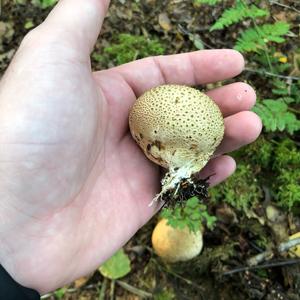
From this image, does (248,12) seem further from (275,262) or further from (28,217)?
(28,217)

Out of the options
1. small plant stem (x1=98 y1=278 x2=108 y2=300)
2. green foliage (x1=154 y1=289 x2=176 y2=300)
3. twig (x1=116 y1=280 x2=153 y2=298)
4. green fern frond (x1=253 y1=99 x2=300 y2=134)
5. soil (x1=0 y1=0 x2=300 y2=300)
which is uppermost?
green fern frond (x1=253 y1=99 x2=300 y2=134)

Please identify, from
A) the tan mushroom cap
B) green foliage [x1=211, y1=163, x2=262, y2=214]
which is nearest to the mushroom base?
the tan mushroom cap

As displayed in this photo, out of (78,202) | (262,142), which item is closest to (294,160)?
(262,142)

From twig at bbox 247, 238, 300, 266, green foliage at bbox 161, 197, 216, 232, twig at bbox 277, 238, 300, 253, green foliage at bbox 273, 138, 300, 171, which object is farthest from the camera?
green foliage at bbox 273, 138, 300, 171

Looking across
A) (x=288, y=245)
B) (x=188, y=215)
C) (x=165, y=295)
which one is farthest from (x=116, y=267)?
(x=288, y=245)

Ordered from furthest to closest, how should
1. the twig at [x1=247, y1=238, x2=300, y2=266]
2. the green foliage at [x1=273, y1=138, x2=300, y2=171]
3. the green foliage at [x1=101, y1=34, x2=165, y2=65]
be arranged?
the green foliage at [x1=101, y1=34, x2=165, y2=65], the green foliage at [x1=273, y1=138, x2=300, y2=171], the twig at [x1=247, y1=238, x2=300, y2=266]

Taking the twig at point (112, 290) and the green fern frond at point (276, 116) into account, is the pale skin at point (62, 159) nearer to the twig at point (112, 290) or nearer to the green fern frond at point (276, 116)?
the green fern frond at point (276, 116)

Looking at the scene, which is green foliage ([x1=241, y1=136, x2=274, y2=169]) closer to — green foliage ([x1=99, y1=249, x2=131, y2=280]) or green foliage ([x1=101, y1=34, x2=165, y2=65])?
green foliage ([x1=101, y1=34, x2=165, y2=65])
